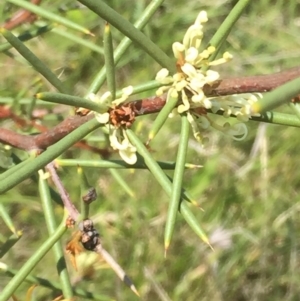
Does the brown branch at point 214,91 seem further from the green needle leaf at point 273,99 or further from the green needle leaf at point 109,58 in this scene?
the green needle leaf at point 273,99

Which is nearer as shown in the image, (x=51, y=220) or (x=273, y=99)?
(x=273, y=99)

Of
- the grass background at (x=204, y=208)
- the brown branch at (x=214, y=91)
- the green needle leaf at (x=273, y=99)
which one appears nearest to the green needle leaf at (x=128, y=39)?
the brown branch at (x=214, y=91)

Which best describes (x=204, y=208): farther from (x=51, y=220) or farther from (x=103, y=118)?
(x=103, y=118)

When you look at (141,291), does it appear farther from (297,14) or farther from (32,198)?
(297,14)

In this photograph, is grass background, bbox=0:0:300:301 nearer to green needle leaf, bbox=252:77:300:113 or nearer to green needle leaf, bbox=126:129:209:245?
green needle leaf, bbox=126:129:209:245

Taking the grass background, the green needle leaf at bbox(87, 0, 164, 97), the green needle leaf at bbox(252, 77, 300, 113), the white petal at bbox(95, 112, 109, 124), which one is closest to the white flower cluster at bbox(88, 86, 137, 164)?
the white petal at bbox(95, 112, 109, 124)

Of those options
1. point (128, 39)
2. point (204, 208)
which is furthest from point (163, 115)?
point (204, 208)
